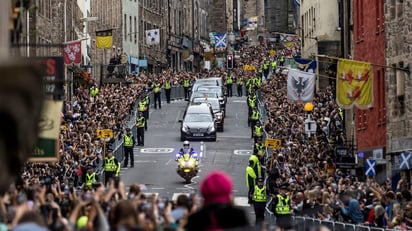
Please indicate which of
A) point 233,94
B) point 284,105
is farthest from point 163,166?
point 233,94

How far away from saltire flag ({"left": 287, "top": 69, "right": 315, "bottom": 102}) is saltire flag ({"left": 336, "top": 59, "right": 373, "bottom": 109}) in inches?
301

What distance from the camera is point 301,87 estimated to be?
161ft

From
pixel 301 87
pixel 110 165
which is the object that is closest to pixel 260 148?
pixel 301 87

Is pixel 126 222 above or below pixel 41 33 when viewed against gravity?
below

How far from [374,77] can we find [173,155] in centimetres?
1185

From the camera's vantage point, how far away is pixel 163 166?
55.8 meters

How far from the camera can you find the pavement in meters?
49.2

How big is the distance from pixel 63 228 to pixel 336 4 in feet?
216

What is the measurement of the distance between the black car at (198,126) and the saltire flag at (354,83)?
915 inches

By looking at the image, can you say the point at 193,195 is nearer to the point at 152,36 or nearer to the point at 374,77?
the point at 374,77

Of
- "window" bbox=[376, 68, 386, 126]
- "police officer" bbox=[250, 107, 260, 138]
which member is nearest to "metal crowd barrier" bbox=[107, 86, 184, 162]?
"police officer" bbox=[250, 107, 260, 138]

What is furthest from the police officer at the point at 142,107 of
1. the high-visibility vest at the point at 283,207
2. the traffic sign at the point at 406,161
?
the high-visibility vest at the point at 283,207

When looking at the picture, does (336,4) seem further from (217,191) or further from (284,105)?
(217,191)

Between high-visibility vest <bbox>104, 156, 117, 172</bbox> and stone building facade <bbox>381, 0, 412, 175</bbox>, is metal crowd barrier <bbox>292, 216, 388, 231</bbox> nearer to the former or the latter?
stone building facade <bbox>381, 0, 412, 175</bbox>
